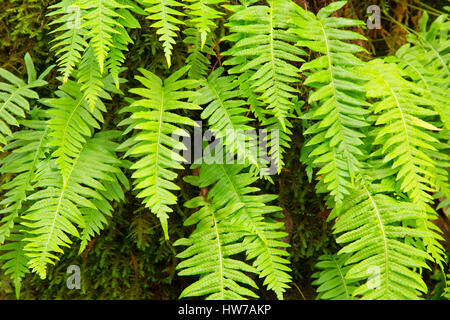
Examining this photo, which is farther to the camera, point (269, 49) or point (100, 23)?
point (269, 49)

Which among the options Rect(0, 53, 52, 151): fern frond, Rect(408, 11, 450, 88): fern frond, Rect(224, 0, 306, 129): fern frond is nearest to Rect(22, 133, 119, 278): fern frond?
Rect(0, 53, 52, 151): fern frond

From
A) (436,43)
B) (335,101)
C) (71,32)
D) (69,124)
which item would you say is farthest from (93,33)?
(436,43)

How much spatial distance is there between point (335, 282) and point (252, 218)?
599 mm

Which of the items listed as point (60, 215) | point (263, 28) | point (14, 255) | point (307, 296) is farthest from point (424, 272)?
point (14, 255)

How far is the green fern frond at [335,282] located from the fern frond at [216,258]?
0.47m

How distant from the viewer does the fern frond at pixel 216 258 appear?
1.59m

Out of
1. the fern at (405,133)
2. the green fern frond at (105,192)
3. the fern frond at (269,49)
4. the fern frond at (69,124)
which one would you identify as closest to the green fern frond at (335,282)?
the fern at (405,133)

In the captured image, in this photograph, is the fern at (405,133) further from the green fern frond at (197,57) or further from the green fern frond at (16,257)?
the green fern frond at (16,257)

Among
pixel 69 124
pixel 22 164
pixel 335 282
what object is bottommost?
pixel 335 282

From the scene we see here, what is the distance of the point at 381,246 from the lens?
1598mm

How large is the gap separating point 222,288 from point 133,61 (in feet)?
4.10

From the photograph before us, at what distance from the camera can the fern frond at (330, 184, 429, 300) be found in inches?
60.3

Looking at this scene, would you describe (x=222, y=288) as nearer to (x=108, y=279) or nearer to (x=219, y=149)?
(x=219, y=149)

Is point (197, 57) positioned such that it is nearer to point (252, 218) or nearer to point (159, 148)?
point (159, 148)
